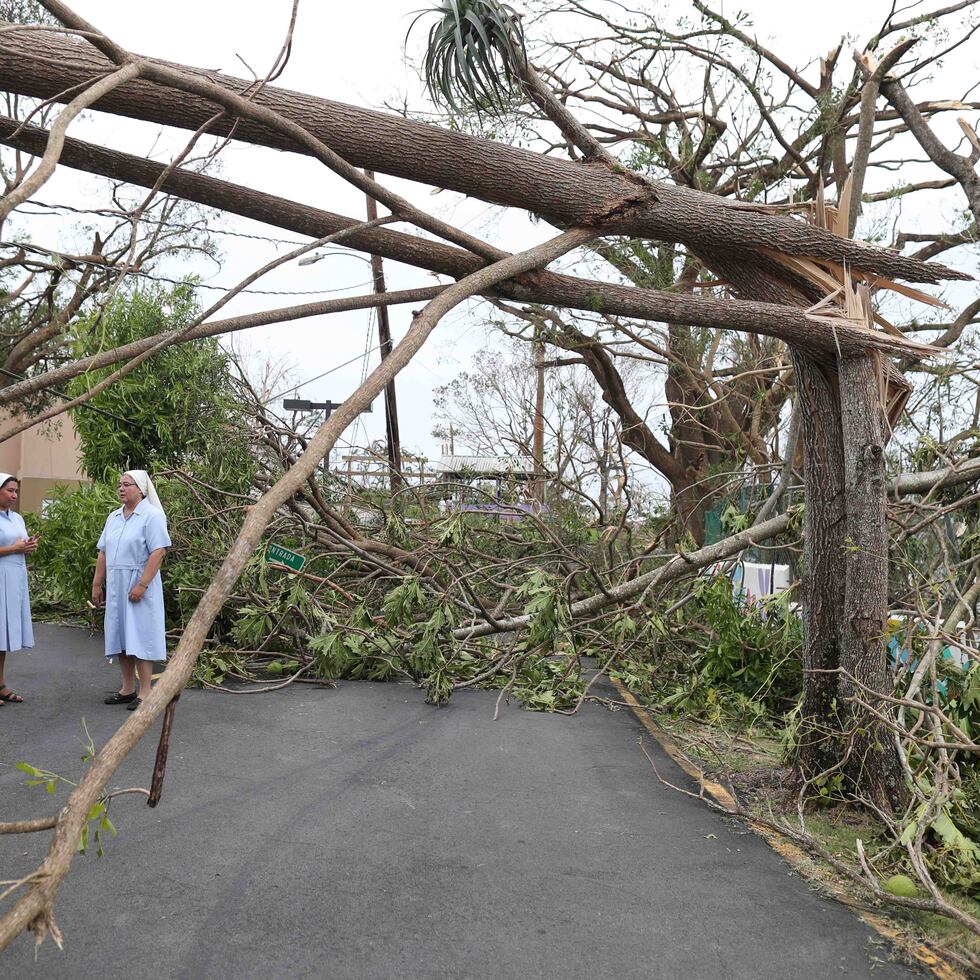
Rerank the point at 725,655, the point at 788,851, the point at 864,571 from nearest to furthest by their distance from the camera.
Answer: the point at 788,851, the point at 864,571, the point at 725,655

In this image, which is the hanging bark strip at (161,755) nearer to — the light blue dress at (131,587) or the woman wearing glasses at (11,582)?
the light blue dress at (131,587)

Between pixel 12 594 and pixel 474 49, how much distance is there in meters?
6.56

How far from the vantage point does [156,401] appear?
1300 cm

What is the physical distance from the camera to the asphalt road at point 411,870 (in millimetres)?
4008

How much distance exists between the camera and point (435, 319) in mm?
4137

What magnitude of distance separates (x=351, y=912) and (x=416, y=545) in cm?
704

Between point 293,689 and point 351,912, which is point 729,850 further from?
point 293,689

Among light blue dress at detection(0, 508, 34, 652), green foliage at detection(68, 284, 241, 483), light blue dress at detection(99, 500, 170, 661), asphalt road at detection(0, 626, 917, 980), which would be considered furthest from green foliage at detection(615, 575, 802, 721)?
green foliage at detection(68, 284, 241, 483)

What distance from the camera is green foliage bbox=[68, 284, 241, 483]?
12.8 metres

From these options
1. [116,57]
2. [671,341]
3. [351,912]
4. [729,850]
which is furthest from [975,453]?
[671,341]

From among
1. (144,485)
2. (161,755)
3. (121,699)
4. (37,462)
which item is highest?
(37,462)

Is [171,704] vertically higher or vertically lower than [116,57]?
lower

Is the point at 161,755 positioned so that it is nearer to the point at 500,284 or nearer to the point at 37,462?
the point at 500,284

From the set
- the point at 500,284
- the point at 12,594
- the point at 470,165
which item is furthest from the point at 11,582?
the point at 470,165
